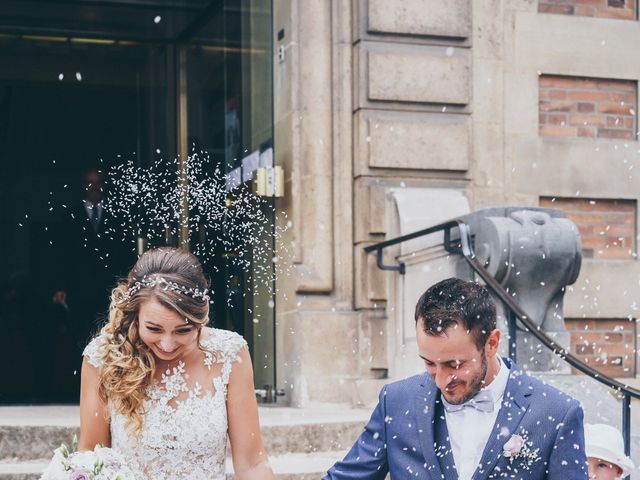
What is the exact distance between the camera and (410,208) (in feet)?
29.4

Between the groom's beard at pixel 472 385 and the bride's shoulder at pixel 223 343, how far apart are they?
4.57 feet

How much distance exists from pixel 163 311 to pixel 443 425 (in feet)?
3.64

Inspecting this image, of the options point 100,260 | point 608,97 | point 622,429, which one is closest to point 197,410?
point 622,429

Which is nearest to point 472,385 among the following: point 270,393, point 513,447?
point 513,447

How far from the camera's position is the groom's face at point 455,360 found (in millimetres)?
3379

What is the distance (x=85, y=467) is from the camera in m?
3.84

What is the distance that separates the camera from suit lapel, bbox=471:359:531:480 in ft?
11.6

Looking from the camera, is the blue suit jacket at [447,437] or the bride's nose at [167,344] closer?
the blue suit jacket at [447,437]

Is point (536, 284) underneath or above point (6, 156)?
underneath

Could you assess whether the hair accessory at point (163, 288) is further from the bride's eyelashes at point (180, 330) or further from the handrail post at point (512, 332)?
the handrail post at point (512, 332)

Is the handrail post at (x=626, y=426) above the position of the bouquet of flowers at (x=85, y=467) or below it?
below

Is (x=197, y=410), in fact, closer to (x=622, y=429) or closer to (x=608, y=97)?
(x=622, y=429)

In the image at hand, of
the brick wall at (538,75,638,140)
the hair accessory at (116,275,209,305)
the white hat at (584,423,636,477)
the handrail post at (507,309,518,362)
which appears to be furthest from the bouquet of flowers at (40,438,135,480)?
the brick wall at (538,75,638,140)

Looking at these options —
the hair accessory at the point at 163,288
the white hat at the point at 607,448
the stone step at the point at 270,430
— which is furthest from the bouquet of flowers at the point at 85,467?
the stone step at the point at 270,430
